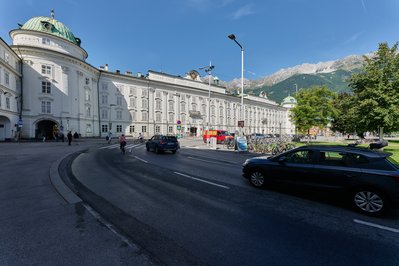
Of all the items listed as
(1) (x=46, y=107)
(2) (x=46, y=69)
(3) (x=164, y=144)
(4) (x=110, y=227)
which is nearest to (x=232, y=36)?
(3) (x=164, y=144)

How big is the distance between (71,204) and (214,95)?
62998 mm

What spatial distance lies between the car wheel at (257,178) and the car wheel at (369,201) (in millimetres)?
2441

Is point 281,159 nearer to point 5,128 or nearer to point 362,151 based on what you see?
point 362,151

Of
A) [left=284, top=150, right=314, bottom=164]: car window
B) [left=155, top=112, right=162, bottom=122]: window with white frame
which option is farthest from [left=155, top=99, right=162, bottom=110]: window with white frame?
[left=284, top=150, right=314, bottom=164]: car window

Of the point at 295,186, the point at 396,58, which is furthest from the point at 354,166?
the point at 396,58

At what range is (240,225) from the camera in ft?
13.1

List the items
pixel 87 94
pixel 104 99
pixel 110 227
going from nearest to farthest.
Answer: pixel 110 227
pixel 87 94
pixel 104 99

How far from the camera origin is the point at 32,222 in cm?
398

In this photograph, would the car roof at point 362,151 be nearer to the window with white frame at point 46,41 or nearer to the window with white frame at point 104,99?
the window with white frame at point 46,41

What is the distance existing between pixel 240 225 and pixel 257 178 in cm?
297

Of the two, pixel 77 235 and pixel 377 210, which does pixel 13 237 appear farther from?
pixel 377 210

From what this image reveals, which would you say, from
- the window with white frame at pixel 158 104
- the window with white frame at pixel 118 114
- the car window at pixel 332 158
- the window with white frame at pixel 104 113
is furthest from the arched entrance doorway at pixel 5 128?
the car window at pixel 332 158

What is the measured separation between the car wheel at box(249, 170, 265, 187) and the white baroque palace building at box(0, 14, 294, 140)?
21573 mm

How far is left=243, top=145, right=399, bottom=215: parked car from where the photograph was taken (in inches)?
177
